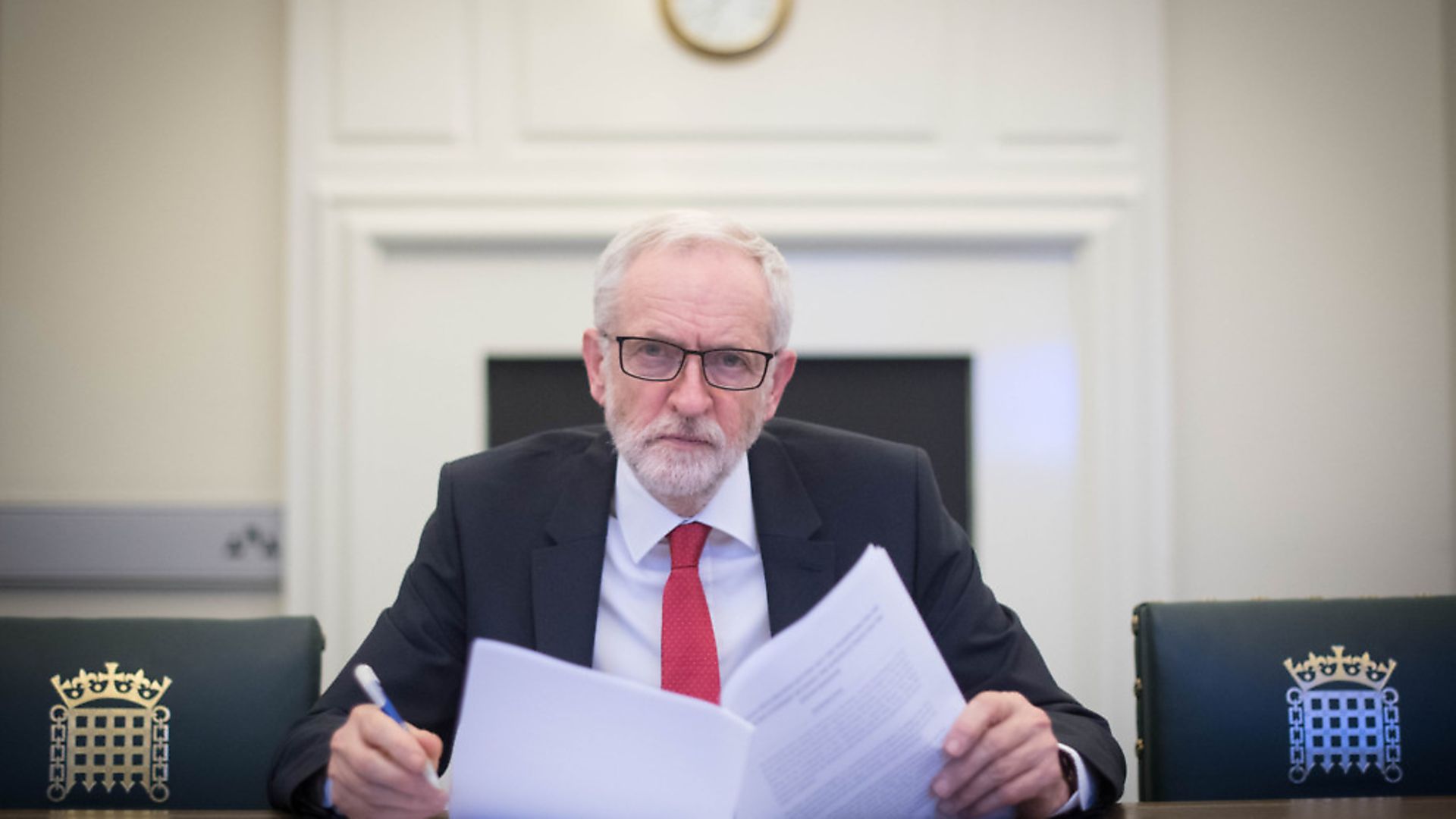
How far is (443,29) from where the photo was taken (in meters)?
2.57

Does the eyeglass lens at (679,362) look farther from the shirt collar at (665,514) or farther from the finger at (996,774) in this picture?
the finger at (996,774)

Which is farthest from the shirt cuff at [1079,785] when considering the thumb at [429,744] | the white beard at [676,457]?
the thumb at [429,744]

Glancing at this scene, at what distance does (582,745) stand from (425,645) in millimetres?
592

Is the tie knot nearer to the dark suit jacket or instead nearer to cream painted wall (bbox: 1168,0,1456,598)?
the dark suit jacket

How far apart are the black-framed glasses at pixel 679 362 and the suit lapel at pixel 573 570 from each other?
0.19 meters

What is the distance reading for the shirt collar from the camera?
154 cm

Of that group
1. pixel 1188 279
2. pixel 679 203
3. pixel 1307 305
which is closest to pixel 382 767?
pixel 679 203

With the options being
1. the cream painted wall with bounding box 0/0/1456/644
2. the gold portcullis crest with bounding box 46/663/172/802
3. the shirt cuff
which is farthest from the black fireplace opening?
the shirt cuff

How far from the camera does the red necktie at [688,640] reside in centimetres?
139

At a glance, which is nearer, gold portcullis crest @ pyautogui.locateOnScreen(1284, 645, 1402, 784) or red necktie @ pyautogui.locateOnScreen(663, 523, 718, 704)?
red necktie @ pyautogui.locateOnScreen(663, 523, 718, 704)

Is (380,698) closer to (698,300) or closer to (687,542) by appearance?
(687,542)

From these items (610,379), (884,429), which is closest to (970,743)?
(610,379)

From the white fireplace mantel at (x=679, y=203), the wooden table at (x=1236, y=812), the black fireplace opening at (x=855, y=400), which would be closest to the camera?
the wooden table at (x=1236, y=812)

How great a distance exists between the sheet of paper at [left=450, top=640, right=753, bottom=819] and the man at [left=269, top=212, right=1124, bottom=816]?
0.39 metres
